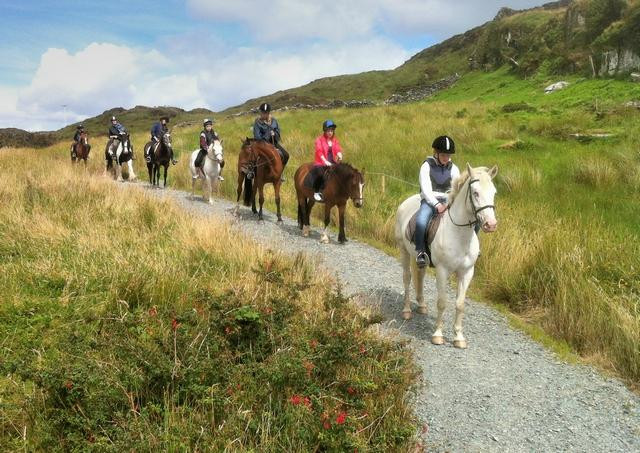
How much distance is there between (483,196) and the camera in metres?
5.04

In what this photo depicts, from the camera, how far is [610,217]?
8547 mm

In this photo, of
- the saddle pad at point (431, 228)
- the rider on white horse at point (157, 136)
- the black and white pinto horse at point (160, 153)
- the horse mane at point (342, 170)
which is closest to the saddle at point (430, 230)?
the saddle pad at point (431, 228)

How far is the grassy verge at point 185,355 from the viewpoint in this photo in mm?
3500

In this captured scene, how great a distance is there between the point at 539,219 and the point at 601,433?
5245 millimetres

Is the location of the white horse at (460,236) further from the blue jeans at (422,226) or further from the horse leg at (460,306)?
the blue jeans at (422,226)

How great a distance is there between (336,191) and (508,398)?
6406 mm

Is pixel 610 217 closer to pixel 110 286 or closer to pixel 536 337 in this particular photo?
pixel 536 337

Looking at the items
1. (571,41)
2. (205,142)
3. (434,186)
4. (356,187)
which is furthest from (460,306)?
(571,41)

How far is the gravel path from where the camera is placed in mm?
4090

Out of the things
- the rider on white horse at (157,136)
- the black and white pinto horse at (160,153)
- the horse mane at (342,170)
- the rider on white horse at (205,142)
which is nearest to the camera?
the horse mane at (342,170)

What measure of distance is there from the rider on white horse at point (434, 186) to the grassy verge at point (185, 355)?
130cm

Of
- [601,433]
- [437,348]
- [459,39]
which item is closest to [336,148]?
[437,348]

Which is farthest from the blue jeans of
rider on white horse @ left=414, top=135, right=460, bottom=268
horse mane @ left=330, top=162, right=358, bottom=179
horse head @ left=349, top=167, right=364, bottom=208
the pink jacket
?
the pink jacket

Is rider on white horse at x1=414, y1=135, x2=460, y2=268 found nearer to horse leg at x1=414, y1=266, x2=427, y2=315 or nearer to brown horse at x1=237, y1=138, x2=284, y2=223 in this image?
horse leg at x1=414, y1=266, x2=427, y2=315
